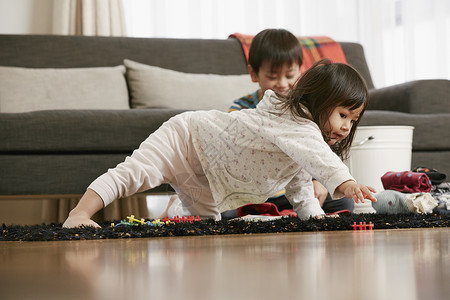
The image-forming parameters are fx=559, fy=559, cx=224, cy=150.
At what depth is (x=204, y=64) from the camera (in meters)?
2.69

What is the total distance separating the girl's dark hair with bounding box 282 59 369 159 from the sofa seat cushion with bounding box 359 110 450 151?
82 cm

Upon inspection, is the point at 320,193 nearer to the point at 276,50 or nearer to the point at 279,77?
the point at 279,77

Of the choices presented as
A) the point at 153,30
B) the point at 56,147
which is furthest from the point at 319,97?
the point at 153,30

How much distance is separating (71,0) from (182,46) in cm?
92

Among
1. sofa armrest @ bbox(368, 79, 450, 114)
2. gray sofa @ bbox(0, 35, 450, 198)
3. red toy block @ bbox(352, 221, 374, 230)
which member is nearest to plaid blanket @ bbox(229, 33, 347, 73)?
gray sofa @ bbox(0, 35, 450, 198)

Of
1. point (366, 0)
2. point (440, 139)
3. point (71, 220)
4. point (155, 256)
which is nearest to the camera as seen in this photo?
point (155, 256)

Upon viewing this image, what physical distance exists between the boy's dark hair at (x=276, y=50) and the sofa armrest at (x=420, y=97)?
0.65 meters

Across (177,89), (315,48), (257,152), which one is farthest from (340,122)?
(315,48)

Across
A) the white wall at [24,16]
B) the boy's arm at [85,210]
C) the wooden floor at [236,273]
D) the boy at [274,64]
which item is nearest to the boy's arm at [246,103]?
the boy at [274,64]

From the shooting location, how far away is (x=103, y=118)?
1874mm

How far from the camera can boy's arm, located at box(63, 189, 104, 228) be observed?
1.13 m

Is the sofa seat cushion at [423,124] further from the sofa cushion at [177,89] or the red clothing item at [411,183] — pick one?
the sofa cushion at [177,89]

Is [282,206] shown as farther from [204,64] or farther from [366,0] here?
[366,0]

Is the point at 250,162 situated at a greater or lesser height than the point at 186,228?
greater
